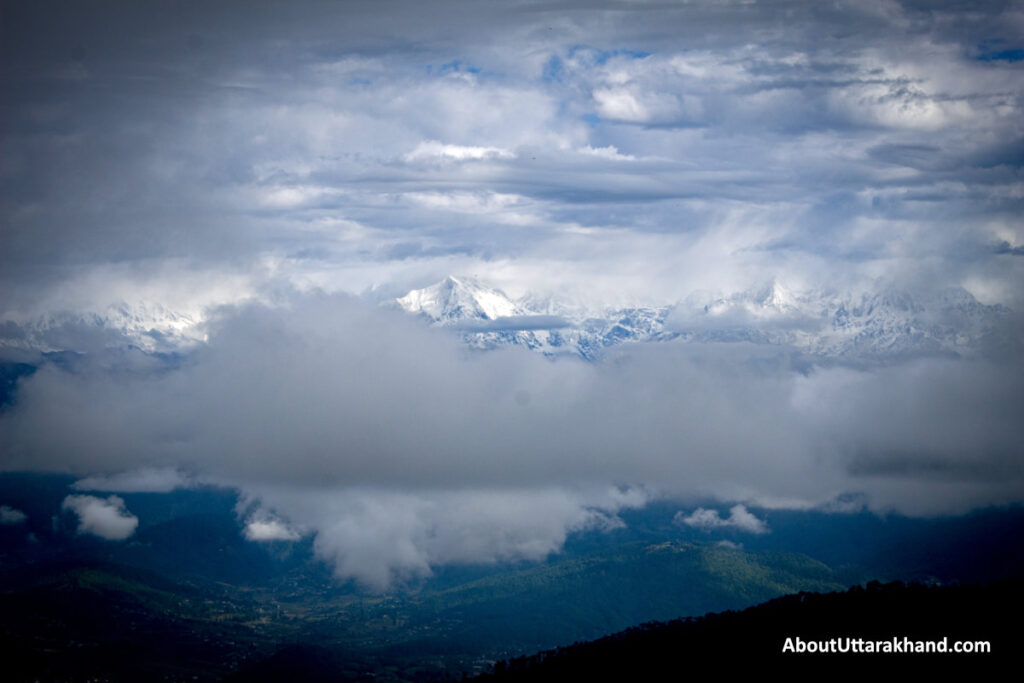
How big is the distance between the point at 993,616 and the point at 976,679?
29169 millimetres

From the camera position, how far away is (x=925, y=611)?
7717 inches

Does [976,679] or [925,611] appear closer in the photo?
[976,679]

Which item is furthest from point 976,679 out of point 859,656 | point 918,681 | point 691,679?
point 691,679

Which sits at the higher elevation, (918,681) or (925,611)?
(925,611)

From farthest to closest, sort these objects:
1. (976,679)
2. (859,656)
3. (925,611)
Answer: (925,611)
(859,656)
(976,679)

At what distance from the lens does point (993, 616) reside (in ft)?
607

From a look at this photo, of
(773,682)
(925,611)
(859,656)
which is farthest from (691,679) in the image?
(925,611)

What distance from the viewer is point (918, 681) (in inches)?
6412

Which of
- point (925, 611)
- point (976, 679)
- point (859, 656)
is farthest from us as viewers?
point (925, 611)

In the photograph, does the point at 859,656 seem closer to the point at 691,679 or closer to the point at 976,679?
the point at 976,679

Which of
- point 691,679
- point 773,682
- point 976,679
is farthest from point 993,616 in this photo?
point 691,679

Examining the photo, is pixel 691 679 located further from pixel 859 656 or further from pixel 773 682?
pixel 859 656

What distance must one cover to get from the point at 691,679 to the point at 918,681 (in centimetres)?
4857

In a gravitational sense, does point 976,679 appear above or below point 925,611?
below
